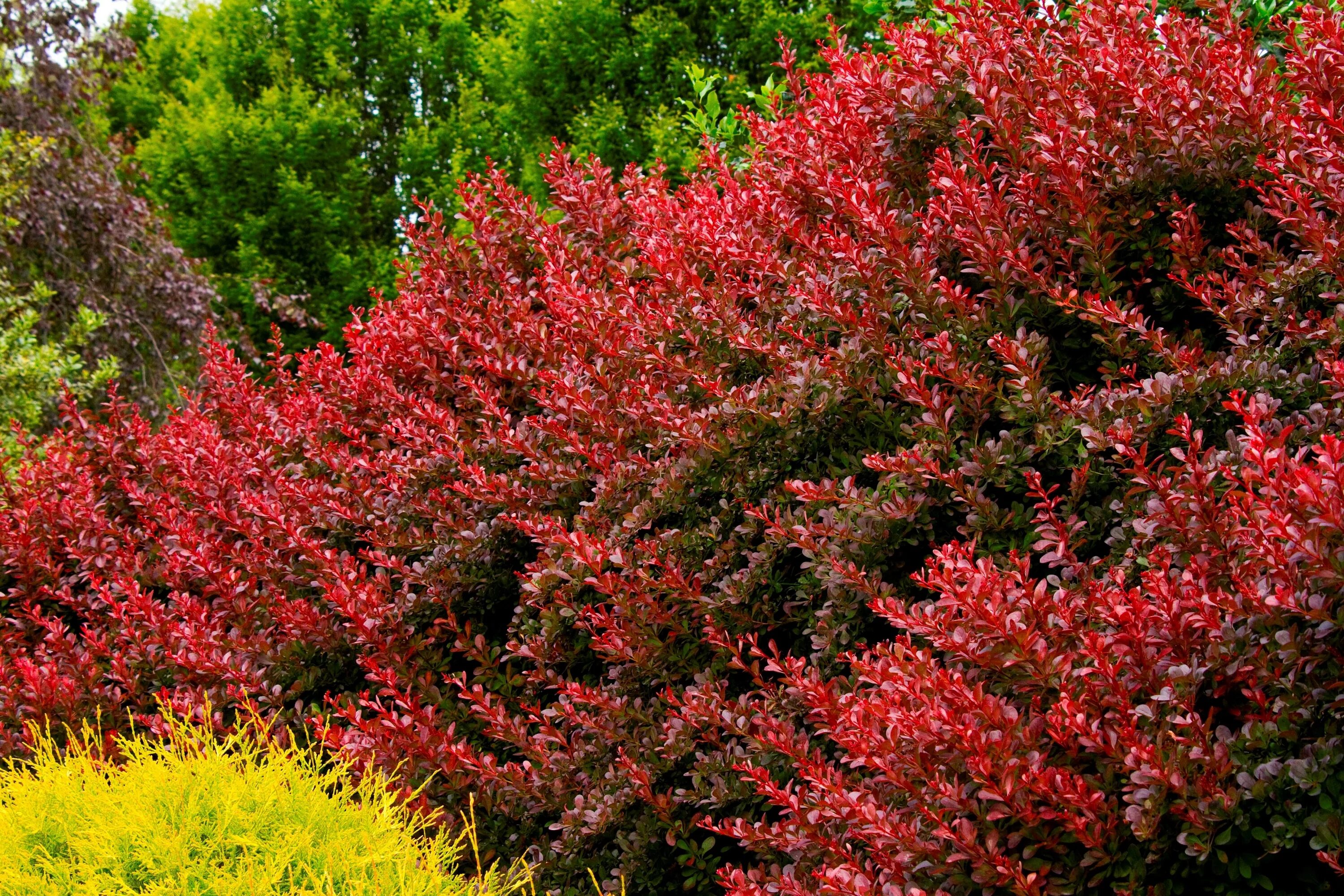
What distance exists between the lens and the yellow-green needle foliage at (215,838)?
2.48 m

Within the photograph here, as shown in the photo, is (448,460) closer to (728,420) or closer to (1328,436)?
(728,420)

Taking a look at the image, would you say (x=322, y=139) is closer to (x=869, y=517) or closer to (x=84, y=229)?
(x=84, y=229)

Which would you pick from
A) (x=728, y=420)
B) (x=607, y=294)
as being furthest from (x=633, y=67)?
(x=728, y=420)

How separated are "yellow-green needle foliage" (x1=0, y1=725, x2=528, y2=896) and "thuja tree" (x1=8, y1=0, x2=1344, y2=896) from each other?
390 mm

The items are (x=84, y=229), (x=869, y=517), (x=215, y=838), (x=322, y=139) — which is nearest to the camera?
(x=215, y=838)

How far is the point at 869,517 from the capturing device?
8.87ft

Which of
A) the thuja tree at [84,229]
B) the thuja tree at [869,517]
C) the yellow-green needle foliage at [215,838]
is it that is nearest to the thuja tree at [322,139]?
the thuja tree at [84,229]

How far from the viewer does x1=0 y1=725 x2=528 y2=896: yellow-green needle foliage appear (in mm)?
2477

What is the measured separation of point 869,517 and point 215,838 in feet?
5.53

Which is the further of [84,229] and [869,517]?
[84,229]

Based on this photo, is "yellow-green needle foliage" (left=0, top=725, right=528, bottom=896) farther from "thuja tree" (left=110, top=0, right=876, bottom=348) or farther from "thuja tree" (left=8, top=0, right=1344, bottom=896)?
"thuja tree" (left=110, top=0, right=876, bottom=348)

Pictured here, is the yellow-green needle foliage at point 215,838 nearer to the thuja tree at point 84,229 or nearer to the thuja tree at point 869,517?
the thuja tree at point 869,517

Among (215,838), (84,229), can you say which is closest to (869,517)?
(215,838)

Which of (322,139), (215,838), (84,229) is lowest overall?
(215,838)
